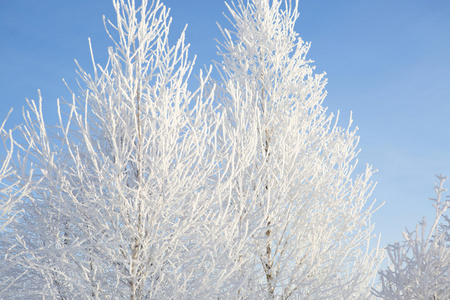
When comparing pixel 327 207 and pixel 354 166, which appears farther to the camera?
pixel 354 166

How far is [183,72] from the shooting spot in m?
4.43

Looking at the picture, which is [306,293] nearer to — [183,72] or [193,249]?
[193,249]

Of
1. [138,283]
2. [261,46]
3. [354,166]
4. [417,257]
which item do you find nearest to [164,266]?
[138,283]

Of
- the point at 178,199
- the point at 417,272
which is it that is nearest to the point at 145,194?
the point at 178,199

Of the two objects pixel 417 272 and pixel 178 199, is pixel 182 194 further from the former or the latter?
pixel 417 272

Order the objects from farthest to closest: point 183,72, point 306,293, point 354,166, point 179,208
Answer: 1. point 354,166
2. point 306,293
3. point 183,72
4. point 179,208

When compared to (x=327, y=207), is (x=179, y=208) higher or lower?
lower

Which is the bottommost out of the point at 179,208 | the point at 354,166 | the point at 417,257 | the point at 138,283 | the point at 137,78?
the point at 138,283

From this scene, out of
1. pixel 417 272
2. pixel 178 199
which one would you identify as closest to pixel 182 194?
pixel 178 199

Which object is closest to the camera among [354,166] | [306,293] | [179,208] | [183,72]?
[179,208]

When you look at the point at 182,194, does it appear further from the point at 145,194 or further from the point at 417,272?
the point at 417,272

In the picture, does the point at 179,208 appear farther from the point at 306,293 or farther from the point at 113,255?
the point at 306,293

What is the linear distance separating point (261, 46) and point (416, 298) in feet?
15.4

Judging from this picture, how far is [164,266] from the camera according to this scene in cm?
417
